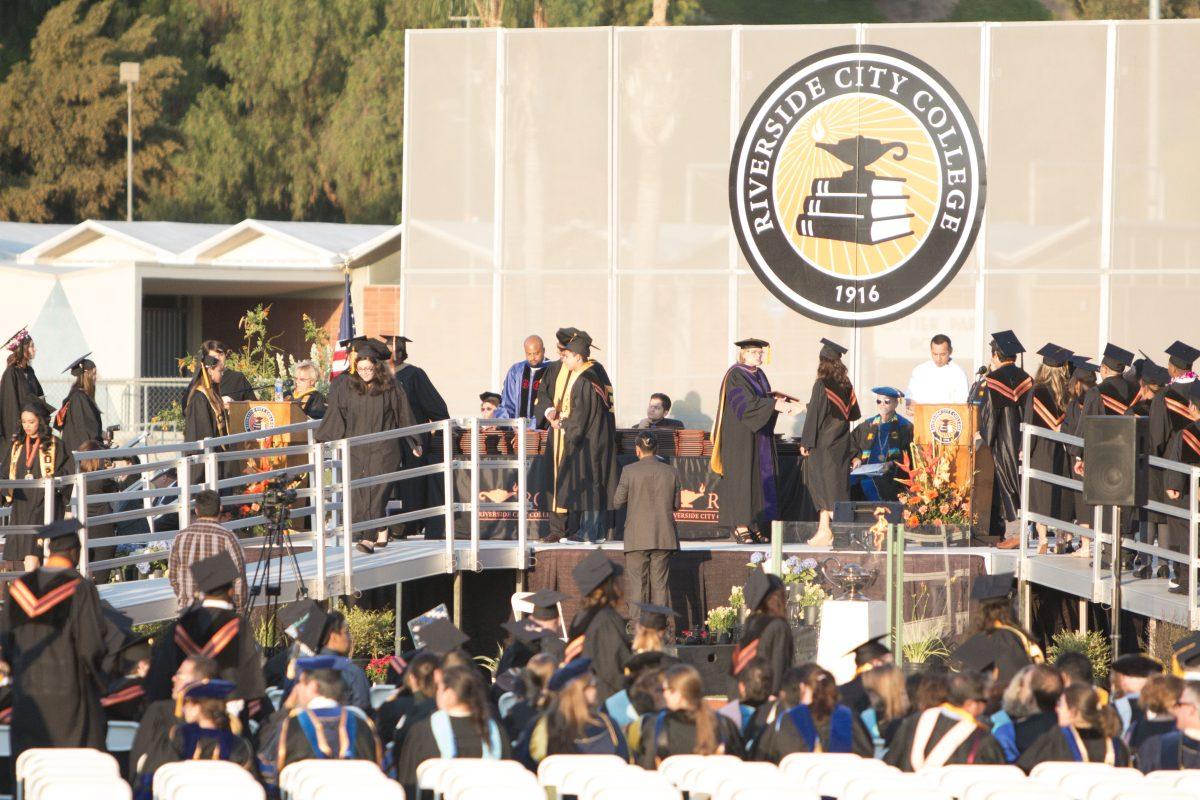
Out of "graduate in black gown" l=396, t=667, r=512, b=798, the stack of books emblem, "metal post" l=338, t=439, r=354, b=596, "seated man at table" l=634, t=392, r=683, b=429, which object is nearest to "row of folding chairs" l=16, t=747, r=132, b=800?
"graduate in black gown" l=396, t=667, r=512, b=798

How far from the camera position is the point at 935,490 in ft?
50.7

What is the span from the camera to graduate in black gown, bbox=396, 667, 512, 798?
324 inches

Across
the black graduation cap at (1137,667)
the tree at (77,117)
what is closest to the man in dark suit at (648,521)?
the black graduation cap at (1137,667)

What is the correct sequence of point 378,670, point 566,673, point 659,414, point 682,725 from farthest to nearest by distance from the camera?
point 659,414
point 378,670
point 566,673
point 682,725

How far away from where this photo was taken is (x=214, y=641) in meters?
9.95

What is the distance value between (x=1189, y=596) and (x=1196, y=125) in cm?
657

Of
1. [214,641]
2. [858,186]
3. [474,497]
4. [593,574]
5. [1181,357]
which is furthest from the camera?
[858,186]

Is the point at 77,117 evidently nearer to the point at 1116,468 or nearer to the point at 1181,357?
the point at 1181,357

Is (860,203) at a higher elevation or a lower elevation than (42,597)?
higher

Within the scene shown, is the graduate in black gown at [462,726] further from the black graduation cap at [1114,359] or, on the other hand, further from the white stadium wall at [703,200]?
the white stadium wall at [703,200]

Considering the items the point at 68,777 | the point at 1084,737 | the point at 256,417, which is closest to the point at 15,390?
the point at 256,417

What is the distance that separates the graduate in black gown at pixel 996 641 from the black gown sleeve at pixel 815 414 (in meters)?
4.15

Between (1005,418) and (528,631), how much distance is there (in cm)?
577

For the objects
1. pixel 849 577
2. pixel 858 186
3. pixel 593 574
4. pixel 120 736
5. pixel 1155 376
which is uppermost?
pixel 858 186
